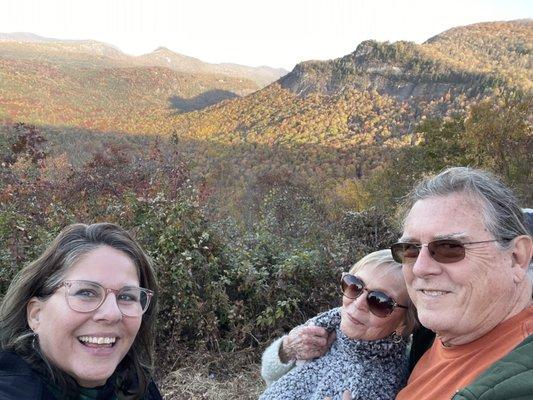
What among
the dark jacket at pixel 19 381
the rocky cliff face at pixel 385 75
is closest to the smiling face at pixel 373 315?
the dark jacket at pixel 19 381

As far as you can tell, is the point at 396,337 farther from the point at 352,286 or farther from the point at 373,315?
the point at 352,286

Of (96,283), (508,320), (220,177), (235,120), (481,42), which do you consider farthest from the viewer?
(481,42)

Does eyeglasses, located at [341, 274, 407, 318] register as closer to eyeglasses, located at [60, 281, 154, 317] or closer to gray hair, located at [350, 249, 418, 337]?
gray hair, located at [350, 249, 418, 337]

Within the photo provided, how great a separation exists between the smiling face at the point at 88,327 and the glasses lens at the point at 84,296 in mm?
16

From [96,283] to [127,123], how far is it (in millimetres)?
49214

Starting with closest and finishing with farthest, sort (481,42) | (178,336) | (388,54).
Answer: (178,336) < (388,54) < (481,42)

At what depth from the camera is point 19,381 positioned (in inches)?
57.6

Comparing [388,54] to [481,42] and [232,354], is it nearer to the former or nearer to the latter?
[481,42]

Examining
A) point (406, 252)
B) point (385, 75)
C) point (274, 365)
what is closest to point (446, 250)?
point (406, 252)

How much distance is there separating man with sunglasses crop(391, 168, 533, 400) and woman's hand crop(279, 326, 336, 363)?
0.50m

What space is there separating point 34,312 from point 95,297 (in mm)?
217

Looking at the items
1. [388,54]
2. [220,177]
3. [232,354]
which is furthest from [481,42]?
[232,354]

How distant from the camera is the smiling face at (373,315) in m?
1.79

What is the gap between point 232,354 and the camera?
13.5ft
